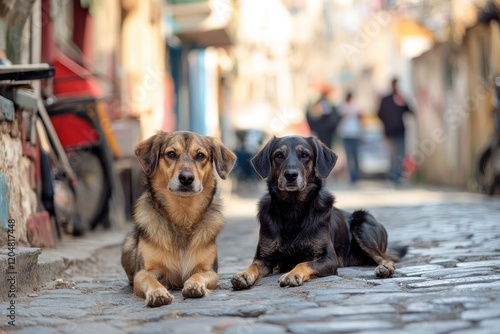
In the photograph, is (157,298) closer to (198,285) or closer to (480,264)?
(198,285)

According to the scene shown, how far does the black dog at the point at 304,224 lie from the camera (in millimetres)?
5609

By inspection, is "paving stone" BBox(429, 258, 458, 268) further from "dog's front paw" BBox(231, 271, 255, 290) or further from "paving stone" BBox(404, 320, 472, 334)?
"paving stone" BBox(404, 320, 472, 334)

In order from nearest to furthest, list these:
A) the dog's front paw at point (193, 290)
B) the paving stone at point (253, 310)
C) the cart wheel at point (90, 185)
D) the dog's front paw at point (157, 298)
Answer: the paving stone at point (253, 310) → the dog's front paw at point (157, 298) → the dog's front paw at point (193, 290) → the cart wheel at point (90, 185)

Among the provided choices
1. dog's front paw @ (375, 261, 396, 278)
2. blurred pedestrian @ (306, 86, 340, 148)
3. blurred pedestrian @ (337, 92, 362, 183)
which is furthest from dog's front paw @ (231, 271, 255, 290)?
blurred pedestrian @ (337, 92, 362, 183)

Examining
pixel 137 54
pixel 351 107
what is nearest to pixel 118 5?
pixel 137 54

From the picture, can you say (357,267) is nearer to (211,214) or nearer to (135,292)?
(211,214)

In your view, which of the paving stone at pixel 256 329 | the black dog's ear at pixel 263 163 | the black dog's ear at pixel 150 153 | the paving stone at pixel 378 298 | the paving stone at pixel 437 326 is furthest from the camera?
the black dog's ear at pixel 263 163

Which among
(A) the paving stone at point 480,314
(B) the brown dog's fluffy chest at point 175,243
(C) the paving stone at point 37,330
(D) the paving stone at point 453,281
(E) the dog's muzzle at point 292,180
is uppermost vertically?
(E) the dog's muzzle at point 292,180

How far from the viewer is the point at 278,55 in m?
62.8

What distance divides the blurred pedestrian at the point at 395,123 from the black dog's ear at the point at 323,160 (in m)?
13.0

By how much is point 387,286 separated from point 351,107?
54.1ft

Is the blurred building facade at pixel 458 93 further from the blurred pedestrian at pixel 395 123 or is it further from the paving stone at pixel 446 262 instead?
the paving stone at pixel 446 262

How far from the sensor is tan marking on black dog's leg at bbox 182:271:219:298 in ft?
15.8

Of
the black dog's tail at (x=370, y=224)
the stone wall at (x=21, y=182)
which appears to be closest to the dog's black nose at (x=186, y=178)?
the stone wall at (x=21, y=182)
